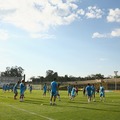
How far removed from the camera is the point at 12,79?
134750mm

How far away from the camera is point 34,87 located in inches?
5143

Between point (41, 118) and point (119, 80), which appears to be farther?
point (119, 80)

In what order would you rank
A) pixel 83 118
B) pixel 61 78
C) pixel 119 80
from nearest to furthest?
pixel 83 118 → pixel 119 80 → pixel 61 78

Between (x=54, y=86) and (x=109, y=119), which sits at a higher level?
(x=54, y=86)

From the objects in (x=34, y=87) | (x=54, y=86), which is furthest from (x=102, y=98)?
(x=34, y=87)

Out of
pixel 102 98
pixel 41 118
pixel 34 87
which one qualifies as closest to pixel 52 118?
pixel 41 118

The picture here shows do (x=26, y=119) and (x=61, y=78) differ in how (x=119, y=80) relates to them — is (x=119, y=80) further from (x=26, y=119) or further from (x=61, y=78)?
(x=26, y=119)

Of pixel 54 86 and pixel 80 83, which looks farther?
pixel 80 83

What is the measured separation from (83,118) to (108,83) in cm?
10593

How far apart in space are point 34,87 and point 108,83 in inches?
1268

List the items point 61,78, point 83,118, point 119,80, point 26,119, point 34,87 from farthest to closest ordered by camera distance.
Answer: point 61,78 < point 34,87 < point 119,80 < point 83,118 < point 26,119

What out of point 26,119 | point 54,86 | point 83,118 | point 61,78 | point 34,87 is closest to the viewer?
point 26,119

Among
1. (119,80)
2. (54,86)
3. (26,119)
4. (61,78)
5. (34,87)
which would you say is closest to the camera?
(26,119)

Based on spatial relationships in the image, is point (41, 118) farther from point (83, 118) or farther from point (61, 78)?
point (61, 78)
